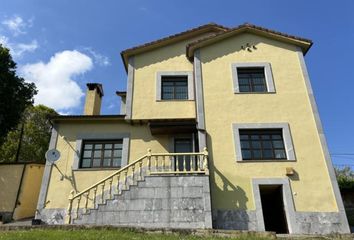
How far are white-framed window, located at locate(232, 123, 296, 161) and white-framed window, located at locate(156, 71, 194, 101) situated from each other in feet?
10.7

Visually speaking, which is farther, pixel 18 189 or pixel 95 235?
pixel 18 189

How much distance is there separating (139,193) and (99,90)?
308 inches

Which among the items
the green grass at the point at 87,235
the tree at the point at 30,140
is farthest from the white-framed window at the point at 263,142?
the tree at the point at 30,140

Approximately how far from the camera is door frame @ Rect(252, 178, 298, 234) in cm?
969

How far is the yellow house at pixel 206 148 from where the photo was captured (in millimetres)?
9641

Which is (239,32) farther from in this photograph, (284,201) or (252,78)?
(284,201)

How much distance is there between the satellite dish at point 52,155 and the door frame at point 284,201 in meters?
8.16

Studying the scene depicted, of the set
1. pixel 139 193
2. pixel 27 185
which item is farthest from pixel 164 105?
pixel 27 185

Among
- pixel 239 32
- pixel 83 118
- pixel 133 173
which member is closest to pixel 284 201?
pixel 133 173

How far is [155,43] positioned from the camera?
14883 millimetres

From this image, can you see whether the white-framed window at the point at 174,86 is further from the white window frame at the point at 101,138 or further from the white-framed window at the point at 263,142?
the white-framed window at the point at 263,142

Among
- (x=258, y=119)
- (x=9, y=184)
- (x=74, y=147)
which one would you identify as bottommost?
(x=9, y=184)

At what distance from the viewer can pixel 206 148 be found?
10.9 m

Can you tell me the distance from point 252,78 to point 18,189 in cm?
1248
